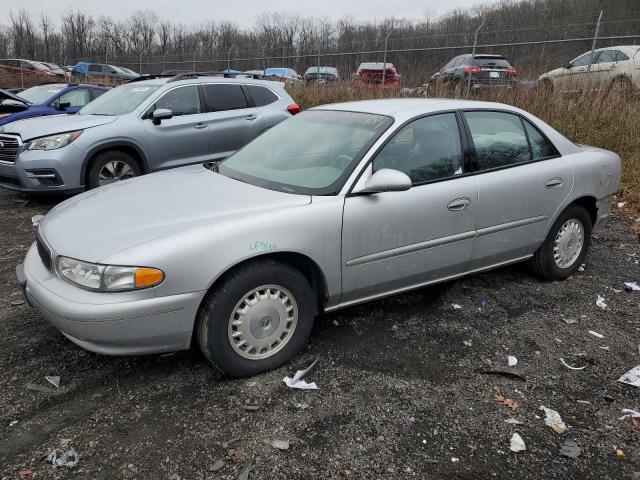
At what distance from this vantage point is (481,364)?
338 centimetres

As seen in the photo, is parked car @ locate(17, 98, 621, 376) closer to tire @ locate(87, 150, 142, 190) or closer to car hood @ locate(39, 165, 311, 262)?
car hood @ locate(39, 165, 311, 262)

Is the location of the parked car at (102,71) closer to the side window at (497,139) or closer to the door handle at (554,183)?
the side window at (497,139)

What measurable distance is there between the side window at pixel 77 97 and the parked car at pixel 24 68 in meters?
21.4

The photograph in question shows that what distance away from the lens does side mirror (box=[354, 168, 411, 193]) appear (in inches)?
128

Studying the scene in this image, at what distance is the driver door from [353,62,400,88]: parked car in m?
10.5

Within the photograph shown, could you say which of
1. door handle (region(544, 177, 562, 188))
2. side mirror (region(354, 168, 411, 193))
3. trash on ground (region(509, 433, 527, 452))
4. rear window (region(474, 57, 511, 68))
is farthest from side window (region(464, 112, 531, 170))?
rear window (region(474, 57, 511, 68))

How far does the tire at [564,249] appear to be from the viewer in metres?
4.56

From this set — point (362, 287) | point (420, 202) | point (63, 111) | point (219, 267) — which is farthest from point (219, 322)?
point (63, 111)

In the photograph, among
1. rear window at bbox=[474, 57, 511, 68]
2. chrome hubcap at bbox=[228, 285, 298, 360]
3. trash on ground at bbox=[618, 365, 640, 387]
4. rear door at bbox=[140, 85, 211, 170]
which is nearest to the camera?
chrome hubcap at bbox=[228, 285, 298, 360]

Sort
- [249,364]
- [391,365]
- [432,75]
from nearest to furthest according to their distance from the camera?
[249,364], [391,365], [432,75]

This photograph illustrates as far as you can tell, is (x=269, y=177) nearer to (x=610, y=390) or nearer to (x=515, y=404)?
(x=515, y=404)

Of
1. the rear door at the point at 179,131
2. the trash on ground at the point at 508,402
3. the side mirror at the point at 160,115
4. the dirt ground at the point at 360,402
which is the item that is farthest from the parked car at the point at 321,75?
the trash on ground at the point at 508,402

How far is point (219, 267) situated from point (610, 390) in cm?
243

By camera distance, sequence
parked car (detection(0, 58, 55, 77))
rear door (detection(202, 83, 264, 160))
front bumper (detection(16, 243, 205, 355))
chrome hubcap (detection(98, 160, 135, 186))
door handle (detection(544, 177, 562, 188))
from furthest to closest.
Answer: parked car (detection(0, 58, 55, 77)) < rear door (detection(202, 83, 264, 160)) < chrome hubcap (detection(98, 160, 135, 186)) < door handle (detection(544, 177, 562, 188)) < front bumper (detection(16, 243, 205, 355))
